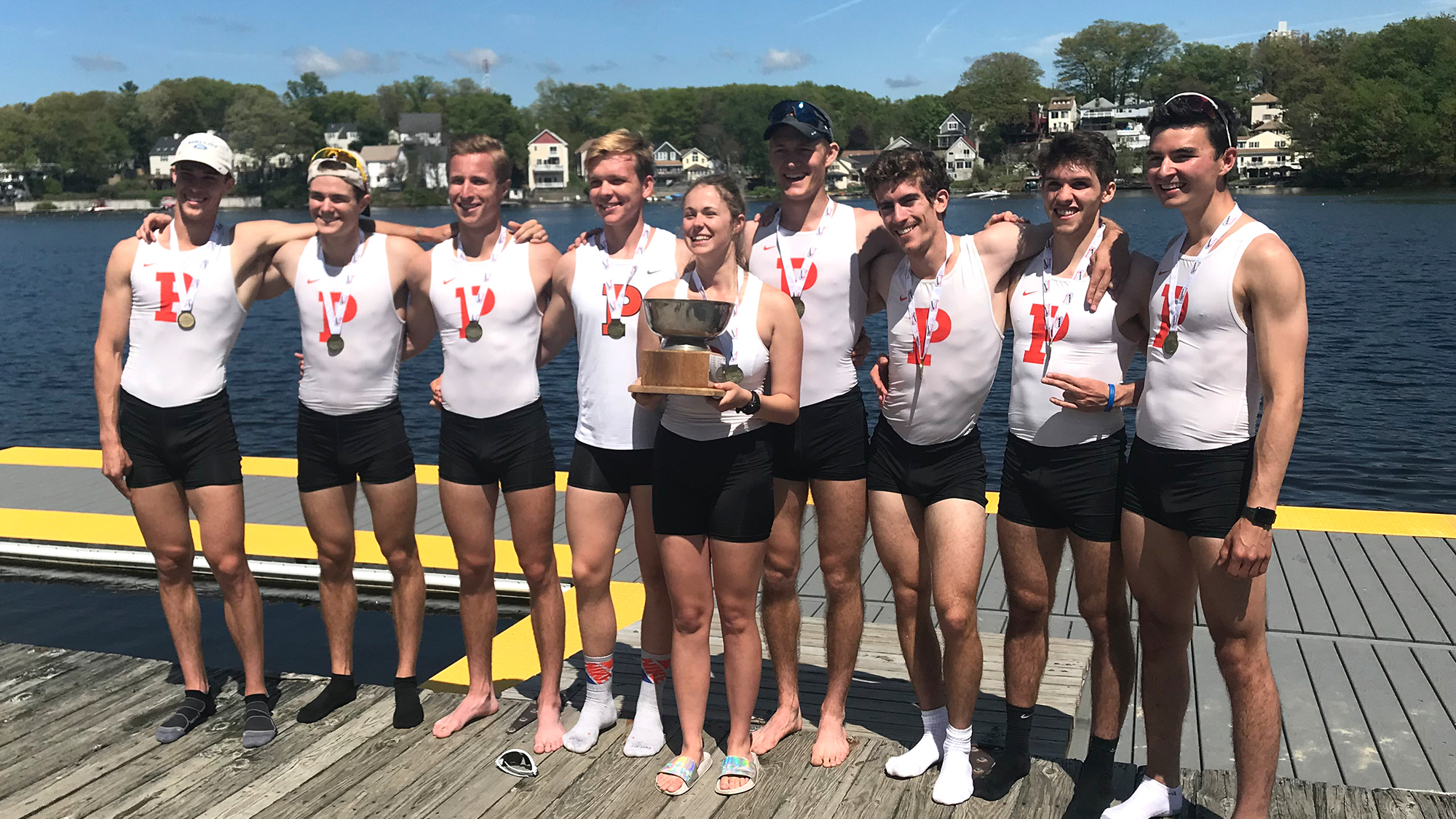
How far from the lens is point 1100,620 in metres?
3.56

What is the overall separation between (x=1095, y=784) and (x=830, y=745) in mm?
882

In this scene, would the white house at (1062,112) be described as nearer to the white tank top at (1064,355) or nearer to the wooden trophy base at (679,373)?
the white tank top at (1064,355)

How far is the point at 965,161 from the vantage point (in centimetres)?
11962

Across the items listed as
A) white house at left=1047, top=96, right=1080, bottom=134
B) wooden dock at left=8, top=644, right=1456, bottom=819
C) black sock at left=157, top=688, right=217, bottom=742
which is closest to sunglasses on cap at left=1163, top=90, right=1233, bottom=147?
wooden dock at left=8, top=644, right=1456, bottom=819

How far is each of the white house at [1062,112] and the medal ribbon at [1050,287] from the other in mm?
131720

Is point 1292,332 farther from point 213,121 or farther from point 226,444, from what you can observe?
point 213,121

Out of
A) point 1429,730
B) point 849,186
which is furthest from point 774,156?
point 849,186

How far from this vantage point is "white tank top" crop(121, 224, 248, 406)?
13.9 ft

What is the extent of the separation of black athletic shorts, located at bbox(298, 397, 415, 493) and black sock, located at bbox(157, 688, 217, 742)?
Result: 3.23 ft

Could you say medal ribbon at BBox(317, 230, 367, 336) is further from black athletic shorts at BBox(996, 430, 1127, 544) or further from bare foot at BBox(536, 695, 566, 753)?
black athletic shorts at BBox(996, 430, 1127, 544)

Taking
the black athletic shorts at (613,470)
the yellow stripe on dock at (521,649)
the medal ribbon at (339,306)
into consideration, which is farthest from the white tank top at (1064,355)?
the yellow stripe on dock at (521,649)

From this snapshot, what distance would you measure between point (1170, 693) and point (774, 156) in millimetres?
2151

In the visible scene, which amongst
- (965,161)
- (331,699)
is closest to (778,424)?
(331,699)

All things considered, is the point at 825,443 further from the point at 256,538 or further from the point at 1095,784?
the point at 256,538
